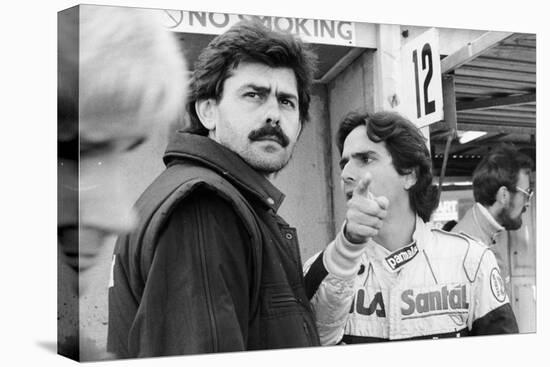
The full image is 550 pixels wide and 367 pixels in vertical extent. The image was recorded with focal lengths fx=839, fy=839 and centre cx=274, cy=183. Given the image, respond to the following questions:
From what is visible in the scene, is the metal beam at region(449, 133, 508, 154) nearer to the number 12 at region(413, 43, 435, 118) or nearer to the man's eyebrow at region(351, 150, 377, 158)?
the number 12 at region(413, 43, 435, 118)

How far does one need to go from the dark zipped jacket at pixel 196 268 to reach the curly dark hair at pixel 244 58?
319 mm

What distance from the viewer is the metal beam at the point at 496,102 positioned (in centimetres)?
A: 678

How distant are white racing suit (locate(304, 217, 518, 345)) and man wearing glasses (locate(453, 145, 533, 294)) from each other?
5.5 inches

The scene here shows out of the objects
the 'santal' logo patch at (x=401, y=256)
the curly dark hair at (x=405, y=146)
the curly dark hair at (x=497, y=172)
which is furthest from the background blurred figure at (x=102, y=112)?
the curly dark hair at (x=497, y=172)

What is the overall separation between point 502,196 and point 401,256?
1.21 meters

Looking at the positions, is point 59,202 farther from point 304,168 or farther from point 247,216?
point 304,168

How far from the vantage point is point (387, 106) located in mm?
6262

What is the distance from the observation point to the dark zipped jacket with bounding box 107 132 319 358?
17.1 ft

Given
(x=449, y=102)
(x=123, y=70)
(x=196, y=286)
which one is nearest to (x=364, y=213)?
(x=449, y=102)

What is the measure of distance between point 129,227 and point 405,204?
215 centimetres

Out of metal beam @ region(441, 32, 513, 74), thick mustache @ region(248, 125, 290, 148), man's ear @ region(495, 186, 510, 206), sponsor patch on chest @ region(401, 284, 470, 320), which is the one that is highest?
metal beam @ region(441, 32, 513, 74)

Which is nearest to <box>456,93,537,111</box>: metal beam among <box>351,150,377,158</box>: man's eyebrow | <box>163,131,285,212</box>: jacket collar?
<box>351,150,377,158</box>: man's eyebrow

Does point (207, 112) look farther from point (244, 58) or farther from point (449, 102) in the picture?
point (449, 102)

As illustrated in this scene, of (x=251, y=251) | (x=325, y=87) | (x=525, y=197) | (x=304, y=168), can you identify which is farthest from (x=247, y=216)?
(x=525, y=197)
